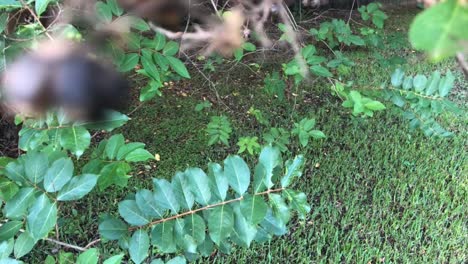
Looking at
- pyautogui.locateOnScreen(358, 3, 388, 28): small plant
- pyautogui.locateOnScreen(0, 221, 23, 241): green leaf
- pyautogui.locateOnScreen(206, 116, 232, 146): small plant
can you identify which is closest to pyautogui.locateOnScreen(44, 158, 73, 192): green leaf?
pyautogui.locateOnScreen(0, 221, 23, 241): green leaf

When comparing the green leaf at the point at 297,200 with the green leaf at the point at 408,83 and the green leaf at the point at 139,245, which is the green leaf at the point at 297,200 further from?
the green leaf at the point at 408,83

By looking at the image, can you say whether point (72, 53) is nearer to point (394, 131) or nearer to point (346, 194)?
point (346, 194)

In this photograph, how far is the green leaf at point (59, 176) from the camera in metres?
0.76

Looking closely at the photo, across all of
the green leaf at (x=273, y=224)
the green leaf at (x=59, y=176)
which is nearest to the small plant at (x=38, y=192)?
the green leaf at (x=59, y=176)

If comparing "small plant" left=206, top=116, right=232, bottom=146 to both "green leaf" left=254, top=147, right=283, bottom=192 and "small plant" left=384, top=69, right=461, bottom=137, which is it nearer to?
"small plant" left=384, top=69, right=461, bottom=137

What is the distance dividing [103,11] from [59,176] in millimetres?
338

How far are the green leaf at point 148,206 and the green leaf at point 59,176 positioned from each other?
0.14 m

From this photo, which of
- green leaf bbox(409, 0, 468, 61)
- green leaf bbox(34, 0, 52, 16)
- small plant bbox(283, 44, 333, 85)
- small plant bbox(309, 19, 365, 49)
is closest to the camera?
green leaf bbox(409, 0, 468, 61)

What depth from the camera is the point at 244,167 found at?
0.80 meters

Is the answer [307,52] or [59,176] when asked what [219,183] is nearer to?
[59,176]

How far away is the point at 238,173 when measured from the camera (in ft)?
2.61

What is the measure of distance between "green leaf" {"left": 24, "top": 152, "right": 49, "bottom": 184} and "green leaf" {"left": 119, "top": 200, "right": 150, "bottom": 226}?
0.15 meters

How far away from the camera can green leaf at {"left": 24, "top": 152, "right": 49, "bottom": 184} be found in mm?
793

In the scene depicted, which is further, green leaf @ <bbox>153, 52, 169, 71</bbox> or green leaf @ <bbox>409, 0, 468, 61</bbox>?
green leaf @ <bbox>153, 52, 169, 71</bbox>
